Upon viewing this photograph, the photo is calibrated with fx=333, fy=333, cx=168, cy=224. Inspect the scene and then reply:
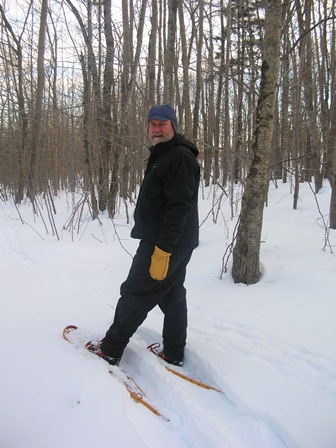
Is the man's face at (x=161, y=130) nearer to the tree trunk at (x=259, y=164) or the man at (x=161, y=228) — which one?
the man at (x=161, y=228)

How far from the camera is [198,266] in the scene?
434 cm

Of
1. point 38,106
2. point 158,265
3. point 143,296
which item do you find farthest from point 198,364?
point 38,106

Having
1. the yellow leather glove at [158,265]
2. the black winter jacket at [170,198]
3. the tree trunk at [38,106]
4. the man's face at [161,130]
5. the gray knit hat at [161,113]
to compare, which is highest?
the tree trunk at [38,106]

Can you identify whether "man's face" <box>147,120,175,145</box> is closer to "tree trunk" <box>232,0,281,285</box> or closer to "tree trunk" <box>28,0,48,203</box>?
"tree trunk" <box>232,0,281,285</box>

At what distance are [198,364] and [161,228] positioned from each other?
1075 millimetres

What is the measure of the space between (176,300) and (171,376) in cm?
51

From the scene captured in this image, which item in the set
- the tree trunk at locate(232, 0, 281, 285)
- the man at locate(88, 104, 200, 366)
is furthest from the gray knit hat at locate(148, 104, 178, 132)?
the tree trunk at locate(232, 0, 281, 285)

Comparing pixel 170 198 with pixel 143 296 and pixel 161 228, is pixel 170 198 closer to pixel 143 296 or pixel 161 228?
pixel 161 228

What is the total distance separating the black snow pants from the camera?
7.29 feet

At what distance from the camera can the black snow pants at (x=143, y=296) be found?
2223 millimetres

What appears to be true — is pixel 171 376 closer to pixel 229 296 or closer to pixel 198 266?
pixel 229 296

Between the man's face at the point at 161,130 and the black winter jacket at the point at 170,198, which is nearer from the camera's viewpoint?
the black winter jacket at the point at 170,198

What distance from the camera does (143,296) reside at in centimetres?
225

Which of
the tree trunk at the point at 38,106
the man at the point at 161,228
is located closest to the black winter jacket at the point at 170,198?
the man at the point at 161,228
